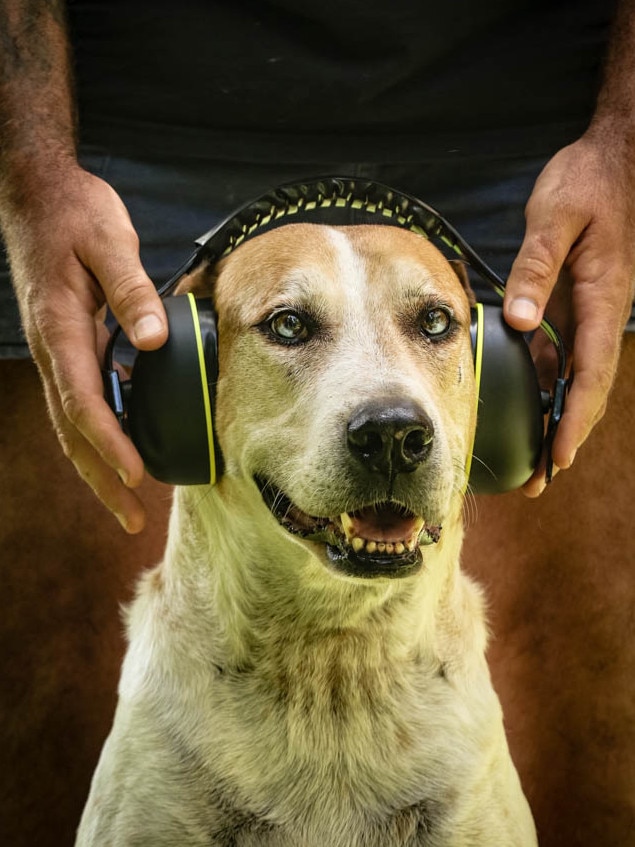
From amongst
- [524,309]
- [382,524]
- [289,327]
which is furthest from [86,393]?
[524,309]

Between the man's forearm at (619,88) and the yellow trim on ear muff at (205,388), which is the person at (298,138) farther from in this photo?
the yellow trim on ear muff at (205,388)

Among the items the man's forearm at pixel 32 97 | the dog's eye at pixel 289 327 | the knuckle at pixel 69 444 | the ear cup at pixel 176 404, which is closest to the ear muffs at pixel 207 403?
the ear cup at pixel 176 404

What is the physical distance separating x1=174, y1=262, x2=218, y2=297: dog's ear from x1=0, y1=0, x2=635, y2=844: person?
0.63 ft

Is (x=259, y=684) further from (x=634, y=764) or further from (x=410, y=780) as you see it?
(x=634, y=764)

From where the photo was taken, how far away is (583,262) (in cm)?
224

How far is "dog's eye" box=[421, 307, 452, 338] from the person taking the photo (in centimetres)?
216

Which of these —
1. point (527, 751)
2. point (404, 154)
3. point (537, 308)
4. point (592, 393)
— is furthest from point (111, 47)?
point (527, 751)

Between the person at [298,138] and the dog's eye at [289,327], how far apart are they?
12.1 inches

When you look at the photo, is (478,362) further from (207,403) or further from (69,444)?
(69,444)

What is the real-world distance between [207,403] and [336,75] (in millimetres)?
1048

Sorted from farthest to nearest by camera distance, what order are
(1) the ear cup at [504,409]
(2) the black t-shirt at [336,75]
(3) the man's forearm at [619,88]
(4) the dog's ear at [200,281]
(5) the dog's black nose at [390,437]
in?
(2) the black t-shirt at [336,75]
(3) the man's forearm at [619,88]
(4) the dog's ear at [200,281]
(1) the ear cup at [504,409]
(5) the dog's black nose at [390,437]

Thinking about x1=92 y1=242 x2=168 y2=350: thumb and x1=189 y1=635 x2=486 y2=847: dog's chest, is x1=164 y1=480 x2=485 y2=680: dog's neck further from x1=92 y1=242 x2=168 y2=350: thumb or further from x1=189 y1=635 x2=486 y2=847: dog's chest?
x1=92 y1=242 x2=168 y2=350: thumb

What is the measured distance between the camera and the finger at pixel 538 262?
6.86 feet

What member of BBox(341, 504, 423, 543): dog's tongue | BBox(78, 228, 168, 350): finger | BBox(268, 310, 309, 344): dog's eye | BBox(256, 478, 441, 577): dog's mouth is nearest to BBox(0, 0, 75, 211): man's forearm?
BBox(78, 228, 168, 350): finger
